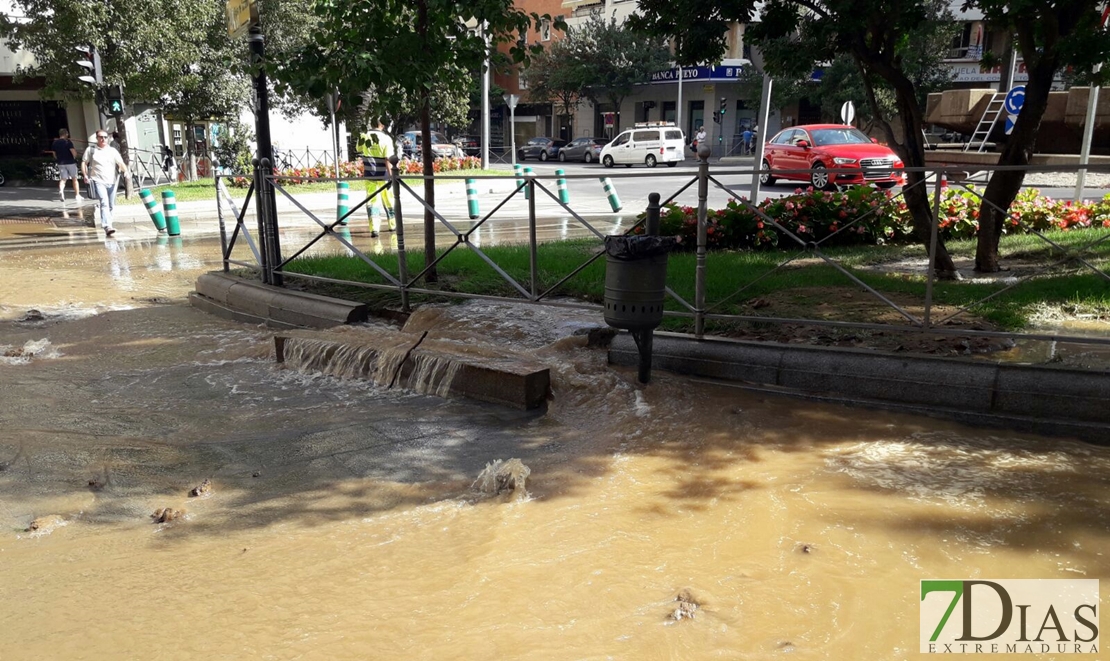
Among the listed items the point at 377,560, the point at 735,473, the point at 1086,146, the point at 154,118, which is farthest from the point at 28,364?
the point at 154,118

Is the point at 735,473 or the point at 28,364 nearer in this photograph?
the point at 735,473

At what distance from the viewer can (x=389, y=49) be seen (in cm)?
793

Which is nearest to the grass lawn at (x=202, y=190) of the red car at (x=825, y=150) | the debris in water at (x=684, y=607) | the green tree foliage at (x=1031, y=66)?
the red car at (x=825, y=150)

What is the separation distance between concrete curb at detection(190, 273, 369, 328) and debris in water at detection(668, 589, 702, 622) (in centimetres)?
541

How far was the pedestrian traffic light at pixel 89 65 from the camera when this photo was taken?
20.5 metres

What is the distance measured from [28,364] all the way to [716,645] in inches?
274

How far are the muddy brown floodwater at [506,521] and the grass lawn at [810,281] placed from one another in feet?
4.98

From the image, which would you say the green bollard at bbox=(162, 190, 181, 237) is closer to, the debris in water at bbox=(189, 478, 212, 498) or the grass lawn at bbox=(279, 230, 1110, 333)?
the grass lawn at bbox=(279, 230, 1110, 333)

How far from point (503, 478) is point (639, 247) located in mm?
1875

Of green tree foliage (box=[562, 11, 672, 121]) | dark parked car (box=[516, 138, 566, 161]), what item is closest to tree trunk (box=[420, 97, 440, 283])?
dark parked car (box=[516, 138, 566, 161])

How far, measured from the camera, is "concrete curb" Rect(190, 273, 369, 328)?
27.6 feet

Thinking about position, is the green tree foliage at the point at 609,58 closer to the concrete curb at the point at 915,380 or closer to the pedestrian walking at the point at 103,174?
the pedestrian walking at the point at 103,174

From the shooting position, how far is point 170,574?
3998 millimetres

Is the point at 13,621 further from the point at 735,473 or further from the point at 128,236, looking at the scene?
the point at 128,236
